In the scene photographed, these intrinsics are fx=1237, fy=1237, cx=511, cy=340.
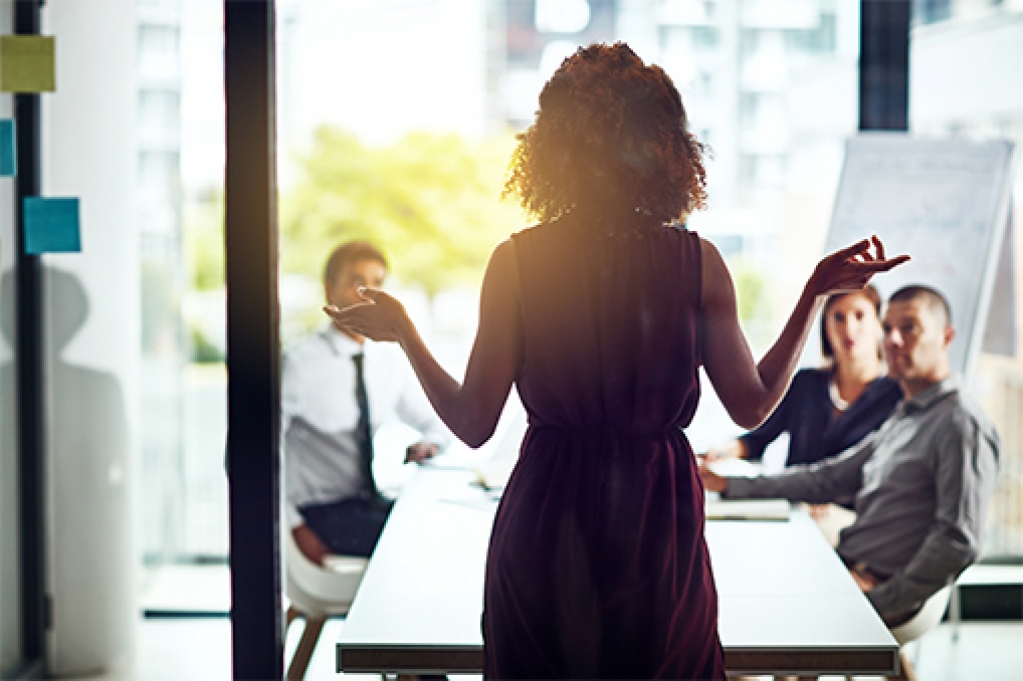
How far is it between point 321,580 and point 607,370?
4.17 feet

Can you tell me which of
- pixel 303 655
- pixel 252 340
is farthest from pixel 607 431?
pixel 303 655

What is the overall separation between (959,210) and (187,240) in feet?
7.23

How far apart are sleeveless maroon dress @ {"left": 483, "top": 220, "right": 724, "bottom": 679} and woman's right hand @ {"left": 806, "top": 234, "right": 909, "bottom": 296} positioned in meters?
0.20

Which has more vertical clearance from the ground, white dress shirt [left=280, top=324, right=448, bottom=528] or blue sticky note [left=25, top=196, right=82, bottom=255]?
blue sticky note [left=25, top=196, right=82, bottom=255]

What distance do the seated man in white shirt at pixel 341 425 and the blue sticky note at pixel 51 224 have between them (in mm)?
608

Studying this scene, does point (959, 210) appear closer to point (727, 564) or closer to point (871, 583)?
point (871, 583)

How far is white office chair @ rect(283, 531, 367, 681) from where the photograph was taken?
2521 millimetres

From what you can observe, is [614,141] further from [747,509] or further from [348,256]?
[348,256]

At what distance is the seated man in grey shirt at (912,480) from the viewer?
2.94 m

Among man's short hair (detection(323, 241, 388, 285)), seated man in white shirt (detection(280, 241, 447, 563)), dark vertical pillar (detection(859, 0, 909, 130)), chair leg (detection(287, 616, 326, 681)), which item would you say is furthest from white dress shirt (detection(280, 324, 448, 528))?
dark vertical pillar (detection(859, 0, 909, 130))

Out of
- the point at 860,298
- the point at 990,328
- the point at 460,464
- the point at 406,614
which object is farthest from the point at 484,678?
the point at 990,328

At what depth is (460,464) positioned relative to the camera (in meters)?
2.94

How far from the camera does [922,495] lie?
297 cm

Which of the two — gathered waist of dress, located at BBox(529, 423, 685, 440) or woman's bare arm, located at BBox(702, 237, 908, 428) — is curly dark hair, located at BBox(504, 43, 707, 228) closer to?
woman's bare arm, located at BBox(702, 237, 908, 428)
